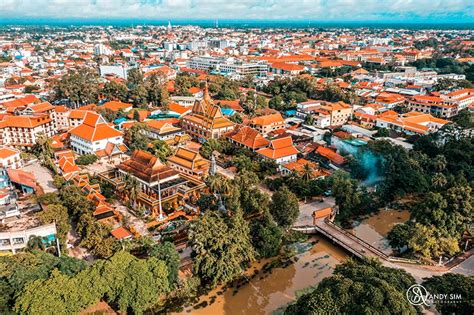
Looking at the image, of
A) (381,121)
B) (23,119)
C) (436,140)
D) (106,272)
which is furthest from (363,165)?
(23,119)

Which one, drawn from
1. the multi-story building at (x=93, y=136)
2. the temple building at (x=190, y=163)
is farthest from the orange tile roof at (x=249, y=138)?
the multi-story building at (x=93, y=136)

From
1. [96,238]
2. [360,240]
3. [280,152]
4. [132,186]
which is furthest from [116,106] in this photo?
[360,240]

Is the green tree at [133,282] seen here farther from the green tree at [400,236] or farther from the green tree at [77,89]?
the green tree at [77,89]

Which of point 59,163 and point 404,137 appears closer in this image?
point 59,163

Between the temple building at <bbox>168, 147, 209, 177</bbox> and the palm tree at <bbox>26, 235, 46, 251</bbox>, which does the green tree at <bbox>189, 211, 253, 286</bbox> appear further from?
the temple building at <bbox>168, 147, 209, 177</bbox>

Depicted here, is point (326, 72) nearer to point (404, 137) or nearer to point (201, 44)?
point (404, 137)
